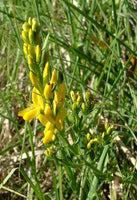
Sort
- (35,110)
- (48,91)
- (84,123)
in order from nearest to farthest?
(48,91), (35,110), (84,123)

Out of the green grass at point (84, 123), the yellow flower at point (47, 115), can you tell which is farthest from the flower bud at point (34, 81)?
the green grass at point (84, 123)

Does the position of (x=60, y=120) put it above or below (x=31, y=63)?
below

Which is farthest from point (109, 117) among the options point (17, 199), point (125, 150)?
point (17, 199)

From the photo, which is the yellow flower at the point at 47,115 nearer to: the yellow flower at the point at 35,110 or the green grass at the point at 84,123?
the yellow flower at the point at 35,110

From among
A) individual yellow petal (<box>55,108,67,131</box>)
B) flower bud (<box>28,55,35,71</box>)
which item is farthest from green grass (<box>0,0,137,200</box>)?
flower bud (<box>28,55,35,71</box>)

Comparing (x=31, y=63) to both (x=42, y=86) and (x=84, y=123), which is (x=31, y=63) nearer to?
(x=42, y=86)

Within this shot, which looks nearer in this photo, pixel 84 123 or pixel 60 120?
pixel 60 120

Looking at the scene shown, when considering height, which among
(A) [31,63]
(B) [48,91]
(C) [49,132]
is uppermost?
(A) [31,63]

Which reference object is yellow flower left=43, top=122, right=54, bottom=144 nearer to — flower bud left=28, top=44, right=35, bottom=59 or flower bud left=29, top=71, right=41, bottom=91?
flower bud left=29, top=71, right=41, bottom=91

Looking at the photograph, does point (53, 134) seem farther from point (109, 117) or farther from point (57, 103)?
point (109, 117)

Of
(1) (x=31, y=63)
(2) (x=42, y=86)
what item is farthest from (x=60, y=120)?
(1) (x=31, y=63)

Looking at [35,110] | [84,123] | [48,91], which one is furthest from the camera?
[84,123]
